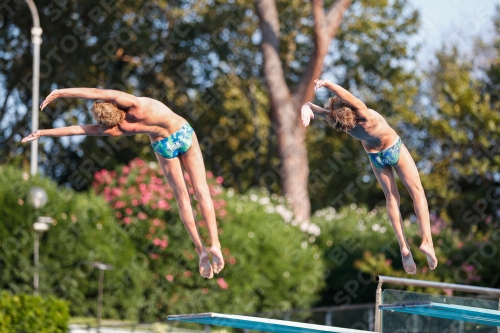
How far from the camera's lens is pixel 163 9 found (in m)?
24.1

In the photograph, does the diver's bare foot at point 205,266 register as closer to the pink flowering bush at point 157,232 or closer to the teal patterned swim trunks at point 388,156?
the teal patterned swim trunks at point 388,156

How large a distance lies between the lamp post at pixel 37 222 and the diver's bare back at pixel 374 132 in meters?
8.07

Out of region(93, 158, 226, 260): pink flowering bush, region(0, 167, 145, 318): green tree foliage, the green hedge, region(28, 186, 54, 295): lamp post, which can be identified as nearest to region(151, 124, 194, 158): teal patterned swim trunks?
the green hedge

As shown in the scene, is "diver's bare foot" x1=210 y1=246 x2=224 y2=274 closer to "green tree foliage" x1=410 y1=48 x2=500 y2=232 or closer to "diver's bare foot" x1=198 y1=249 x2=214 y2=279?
"diver's bare foot" x1=198 y1=249 x2=214 y2=279

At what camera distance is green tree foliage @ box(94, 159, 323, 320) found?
16.5m

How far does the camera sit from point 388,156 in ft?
24.2

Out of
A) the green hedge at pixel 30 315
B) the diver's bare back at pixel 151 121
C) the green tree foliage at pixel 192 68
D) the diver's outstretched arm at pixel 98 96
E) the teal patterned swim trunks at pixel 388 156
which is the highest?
the green tree foliage at pixel 192 68

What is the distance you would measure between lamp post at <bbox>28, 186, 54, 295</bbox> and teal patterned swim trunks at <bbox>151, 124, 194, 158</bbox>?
7.44 metres

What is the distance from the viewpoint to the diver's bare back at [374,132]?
7.05m

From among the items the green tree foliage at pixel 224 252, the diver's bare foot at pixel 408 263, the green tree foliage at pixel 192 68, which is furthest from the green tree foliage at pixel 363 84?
the diver's bare foot at pixel 408 263

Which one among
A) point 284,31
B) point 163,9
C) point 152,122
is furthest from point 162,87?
point 152,122

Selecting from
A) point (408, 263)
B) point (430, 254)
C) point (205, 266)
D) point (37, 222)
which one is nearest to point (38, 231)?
point (37, 222)

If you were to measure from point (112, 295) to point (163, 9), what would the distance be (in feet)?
35.1

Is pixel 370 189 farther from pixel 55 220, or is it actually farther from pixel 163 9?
pixel 55 220
